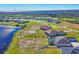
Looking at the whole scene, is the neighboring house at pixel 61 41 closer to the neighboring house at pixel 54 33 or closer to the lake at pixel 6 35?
the neighboring house at pixel 54 33

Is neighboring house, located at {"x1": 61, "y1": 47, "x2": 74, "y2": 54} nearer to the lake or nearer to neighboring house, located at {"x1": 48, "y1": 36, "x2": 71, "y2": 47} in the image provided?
neighboring house, located at {"x1": 48, "y1": 36, "x2": 71, "y2": 47}

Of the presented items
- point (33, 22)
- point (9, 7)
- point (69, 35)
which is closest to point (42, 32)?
point (33, 22)

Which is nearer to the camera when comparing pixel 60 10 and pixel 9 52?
pixel 9 52

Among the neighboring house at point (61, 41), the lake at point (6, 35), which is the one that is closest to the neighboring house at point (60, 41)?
the neighboring house at point (61, 41)

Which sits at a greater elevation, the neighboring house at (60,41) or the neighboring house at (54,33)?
the neighboring house at (54,33)

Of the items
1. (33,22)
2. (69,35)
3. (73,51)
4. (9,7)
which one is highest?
(9,7)

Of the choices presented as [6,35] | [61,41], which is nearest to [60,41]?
[61,41]

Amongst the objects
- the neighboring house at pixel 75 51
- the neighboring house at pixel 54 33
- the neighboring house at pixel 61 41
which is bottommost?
the neighboring house at pixel 75 51

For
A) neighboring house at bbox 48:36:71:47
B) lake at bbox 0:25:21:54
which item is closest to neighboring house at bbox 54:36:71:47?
neighboring house at bbox 48:36:71:47
